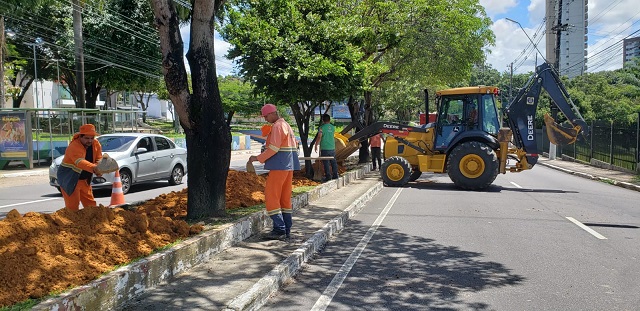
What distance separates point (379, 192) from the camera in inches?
554

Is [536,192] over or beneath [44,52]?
beneath

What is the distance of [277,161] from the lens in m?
6.77

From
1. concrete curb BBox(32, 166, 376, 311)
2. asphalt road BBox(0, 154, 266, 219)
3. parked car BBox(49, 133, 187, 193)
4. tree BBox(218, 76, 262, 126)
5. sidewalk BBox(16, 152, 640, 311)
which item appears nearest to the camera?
concrete curb BBox(32, 166, 376, 311)

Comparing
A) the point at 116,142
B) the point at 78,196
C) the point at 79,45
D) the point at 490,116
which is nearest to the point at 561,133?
the point at 490,116

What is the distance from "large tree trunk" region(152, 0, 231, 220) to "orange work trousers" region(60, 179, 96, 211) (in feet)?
4.39

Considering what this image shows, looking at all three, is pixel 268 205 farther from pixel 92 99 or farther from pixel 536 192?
pixel 92 99

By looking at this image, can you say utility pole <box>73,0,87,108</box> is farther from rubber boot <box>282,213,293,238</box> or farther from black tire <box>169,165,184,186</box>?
rubber boot <box>282,213,293,238</box>

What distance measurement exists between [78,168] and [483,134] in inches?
Result: 432

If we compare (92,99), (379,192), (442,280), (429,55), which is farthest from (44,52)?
(442,280)

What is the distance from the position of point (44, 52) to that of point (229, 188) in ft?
99.2

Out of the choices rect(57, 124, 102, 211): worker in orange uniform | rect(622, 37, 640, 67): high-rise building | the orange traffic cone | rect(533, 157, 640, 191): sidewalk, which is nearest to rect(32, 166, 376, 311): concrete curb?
rect(57, 124, 102, 211): worker in orange uniform

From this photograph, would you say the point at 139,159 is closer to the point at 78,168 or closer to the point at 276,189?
the point at 78,168

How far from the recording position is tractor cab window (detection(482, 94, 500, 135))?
14.5m

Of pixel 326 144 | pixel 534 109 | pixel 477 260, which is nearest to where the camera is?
pixel 477 260
